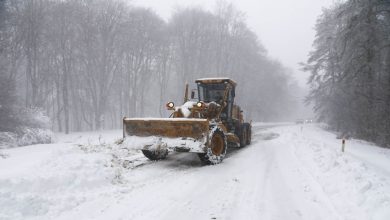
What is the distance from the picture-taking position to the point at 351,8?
18625 millimetres

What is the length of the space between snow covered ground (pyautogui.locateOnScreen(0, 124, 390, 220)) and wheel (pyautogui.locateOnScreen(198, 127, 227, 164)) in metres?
0.36

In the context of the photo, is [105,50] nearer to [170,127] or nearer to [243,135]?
[243,135]

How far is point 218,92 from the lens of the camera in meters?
13.0

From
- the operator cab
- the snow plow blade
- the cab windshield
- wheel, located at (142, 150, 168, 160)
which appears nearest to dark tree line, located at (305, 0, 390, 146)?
the operator cab

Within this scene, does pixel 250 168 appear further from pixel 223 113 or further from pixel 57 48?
pixel 57 48

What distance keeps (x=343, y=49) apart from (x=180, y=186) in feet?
52.3

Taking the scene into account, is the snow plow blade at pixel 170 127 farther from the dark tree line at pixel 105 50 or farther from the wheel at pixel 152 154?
the dark tree line at pixel 105 50

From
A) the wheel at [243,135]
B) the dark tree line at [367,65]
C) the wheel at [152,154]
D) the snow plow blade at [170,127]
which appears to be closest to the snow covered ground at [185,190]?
the wheel at [152,154]

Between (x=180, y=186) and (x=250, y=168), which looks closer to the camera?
(x=180, y=186)

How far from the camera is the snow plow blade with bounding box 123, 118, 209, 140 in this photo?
31.7 feet

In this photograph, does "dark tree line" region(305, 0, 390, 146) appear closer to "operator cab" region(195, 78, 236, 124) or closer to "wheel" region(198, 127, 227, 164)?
"operator cab" region(195, 78, 236, 124)

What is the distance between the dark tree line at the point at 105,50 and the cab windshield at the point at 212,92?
13.1m

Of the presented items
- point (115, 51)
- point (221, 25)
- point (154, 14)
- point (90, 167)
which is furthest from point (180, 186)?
point (221, 25)

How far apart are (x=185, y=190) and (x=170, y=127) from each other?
2975mm
